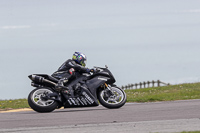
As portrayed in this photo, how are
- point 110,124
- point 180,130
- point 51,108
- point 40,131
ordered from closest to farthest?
point 180,130, point 40,131, point 110,124, point 51,108

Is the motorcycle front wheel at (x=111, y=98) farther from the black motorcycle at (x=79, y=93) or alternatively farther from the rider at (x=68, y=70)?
the rider at (x=68, y=70)

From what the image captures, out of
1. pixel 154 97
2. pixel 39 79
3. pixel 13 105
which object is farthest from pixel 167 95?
pixel 39 79

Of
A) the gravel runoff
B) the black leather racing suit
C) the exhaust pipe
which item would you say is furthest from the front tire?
the gravel runoff

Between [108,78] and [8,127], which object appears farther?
[108,78]

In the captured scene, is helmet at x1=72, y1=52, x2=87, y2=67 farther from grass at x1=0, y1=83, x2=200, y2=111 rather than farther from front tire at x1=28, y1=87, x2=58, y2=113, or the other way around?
grass at x1=0, y1=83, x2=200, y2=111

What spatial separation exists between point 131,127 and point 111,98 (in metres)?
5.46

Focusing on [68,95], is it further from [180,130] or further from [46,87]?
[180,130]

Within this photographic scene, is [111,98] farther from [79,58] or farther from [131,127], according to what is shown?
[131,127]

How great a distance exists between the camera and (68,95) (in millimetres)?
14305

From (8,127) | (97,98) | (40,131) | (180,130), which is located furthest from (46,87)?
(180,130)

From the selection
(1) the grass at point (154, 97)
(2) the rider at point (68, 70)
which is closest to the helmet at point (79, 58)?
(2) the rider at point (68, 70)

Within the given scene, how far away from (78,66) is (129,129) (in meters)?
6.03

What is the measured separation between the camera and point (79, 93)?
14406 mm

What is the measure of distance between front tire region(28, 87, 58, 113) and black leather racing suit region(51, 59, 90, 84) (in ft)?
2.11
